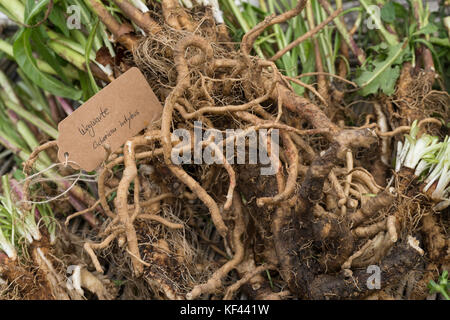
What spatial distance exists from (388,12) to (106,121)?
2.58ft

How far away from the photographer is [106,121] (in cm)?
98

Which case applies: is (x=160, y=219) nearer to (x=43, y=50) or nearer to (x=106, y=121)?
(x=106, y=121)

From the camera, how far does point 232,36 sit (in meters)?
1.19

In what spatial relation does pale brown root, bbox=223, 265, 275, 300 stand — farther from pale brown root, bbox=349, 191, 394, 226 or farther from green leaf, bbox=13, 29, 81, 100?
green leaf, bbox=13, 29, 81, 100

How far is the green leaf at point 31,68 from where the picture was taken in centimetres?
107

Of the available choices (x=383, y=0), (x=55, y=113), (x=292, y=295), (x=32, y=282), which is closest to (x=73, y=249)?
A: (x=32, y=282)

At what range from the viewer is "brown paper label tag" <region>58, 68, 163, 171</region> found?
0.95 meters

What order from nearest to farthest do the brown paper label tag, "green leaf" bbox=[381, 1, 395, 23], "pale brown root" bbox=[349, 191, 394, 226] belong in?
"pale brown root" bbox=[349, 191, 394, 226] → the brown paper label tag → "green leaf" bbox=[381, 1, 395, 23]

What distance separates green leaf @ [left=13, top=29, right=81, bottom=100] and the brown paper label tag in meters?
0.23

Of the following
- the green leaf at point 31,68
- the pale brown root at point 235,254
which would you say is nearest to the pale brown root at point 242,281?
the pale brown root at point 235,254

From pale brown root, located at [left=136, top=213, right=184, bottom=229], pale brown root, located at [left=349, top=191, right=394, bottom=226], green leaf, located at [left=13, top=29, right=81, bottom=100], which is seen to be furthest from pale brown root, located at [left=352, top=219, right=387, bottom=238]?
green leaf, located at [left=13, top=29, right=81, bottom=100]

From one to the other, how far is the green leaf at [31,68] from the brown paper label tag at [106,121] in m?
0.23

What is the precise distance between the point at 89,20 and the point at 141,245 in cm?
59

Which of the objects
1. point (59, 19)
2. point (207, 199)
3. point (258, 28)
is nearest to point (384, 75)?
point (258, 28)
